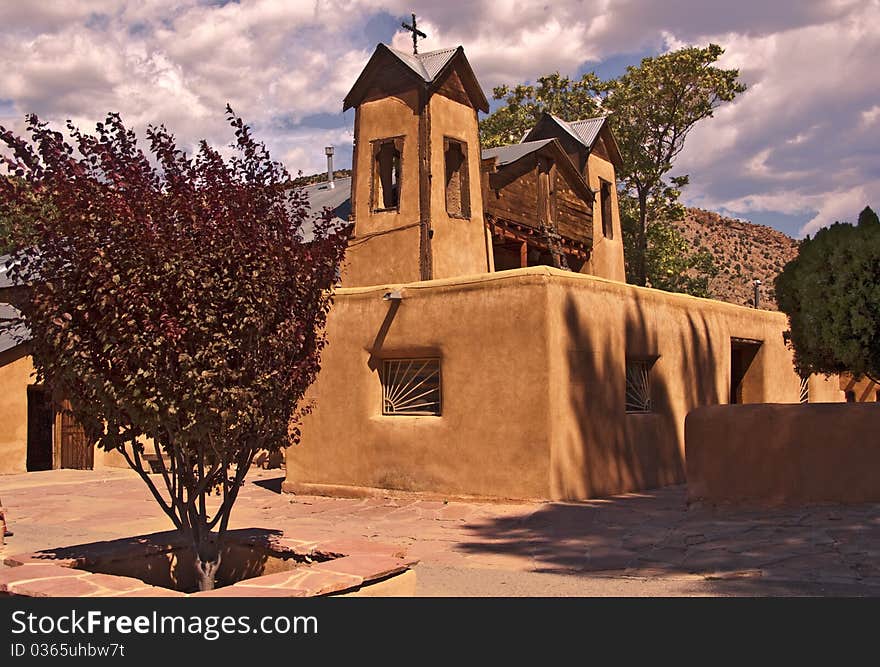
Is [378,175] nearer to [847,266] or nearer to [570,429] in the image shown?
[570,429]

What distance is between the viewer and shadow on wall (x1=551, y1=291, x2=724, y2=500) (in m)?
12.3

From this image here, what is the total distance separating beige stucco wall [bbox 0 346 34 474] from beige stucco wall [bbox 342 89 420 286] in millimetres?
9305

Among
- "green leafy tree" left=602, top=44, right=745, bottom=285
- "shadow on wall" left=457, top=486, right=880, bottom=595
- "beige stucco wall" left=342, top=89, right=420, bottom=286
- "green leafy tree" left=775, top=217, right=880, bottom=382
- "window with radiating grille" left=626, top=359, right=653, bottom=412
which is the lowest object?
"shadow on wall" left=457, top=486, right=880, bottom=595

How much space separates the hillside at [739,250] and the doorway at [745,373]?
4814cm

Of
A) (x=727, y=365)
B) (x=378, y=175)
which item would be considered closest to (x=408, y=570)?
(x=727, y=365)

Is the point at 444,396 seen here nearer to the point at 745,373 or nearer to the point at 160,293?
the point at 160,293

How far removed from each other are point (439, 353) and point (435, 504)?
2218 mm

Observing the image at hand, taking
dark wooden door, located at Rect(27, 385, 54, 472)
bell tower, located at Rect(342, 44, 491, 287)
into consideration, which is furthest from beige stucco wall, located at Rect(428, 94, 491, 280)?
dark wooden door, located at Rect(27, 385, 54, 472)

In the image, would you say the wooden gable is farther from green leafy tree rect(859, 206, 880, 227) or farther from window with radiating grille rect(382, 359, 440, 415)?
green leafy tree rect(859, 206, 880, 227)

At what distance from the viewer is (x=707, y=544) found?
866 centimetres

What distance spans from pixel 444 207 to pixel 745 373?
296 inches

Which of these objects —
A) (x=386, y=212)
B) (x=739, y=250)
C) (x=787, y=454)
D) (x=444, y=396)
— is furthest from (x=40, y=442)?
(x=739, y=250)

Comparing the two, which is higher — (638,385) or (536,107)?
(536,107)
